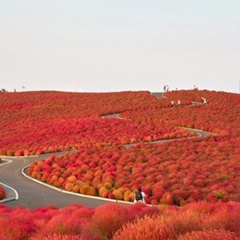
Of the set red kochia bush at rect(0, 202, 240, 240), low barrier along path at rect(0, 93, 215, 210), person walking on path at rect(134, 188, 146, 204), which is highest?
red kochia bush at rect(0, 202, 240, 240)

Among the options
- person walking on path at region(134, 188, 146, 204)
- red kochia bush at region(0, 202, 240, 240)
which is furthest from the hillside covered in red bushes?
person walking on path at region(134, 188, 146, 204)

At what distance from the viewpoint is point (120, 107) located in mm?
64375

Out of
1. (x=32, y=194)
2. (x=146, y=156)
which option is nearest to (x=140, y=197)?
(x=32, y=194)

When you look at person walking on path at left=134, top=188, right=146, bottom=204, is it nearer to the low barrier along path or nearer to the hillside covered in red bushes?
the hillside covered in red bushes

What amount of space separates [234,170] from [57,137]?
19.5 metres

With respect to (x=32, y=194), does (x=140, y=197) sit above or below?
above

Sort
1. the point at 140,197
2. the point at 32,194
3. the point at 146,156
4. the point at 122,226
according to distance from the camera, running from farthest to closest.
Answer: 1. the point at 146,156
2. the point at 32,194
3. the point at 140,197
4. the point at 122,226

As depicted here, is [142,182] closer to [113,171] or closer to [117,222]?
[113,171]

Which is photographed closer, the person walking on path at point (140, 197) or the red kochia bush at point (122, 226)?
the red kochia bush at point (122, 226)

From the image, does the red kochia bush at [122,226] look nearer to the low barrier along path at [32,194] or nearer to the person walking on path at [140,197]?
the person walking on path at [140,197]

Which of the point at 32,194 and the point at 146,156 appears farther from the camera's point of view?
the point at 146,156

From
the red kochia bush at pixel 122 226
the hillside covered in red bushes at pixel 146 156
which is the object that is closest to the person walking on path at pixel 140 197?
the hillside covered in red bushes at pixel 146 156

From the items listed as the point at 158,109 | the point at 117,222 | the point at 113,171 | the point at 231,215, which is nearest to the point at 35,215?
the point at 117,222

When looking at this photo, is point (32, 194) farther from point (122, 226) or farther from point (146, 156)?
point (122, 226)
